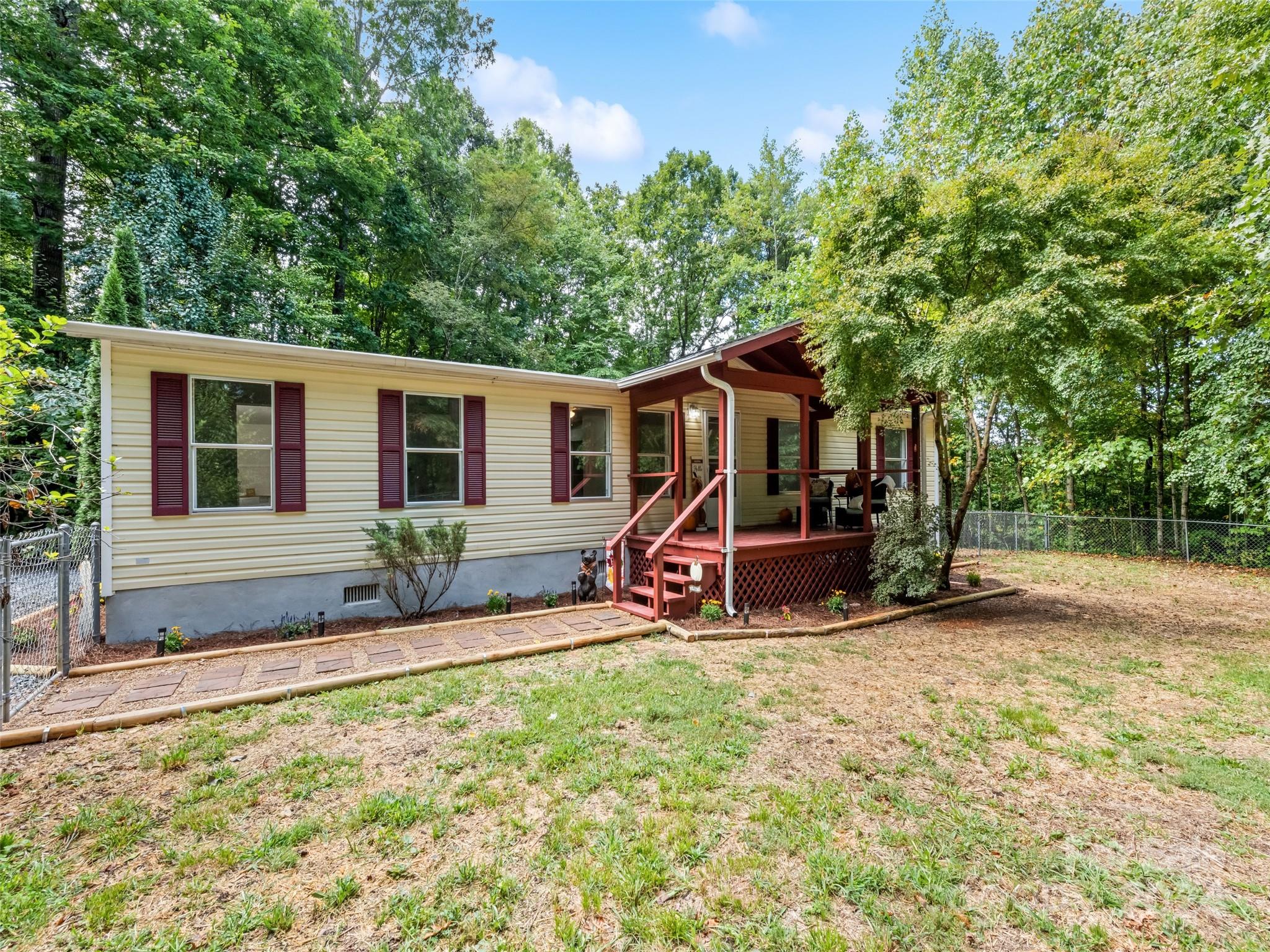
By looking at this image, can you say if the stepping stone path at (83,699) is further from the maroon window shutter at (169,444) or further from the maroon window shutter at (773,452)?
the maroon window shutter at (773,452)

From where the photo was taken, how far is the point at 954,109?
14859mm

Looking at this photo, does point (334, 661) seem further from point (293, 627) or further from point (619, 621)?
point (619, 621)

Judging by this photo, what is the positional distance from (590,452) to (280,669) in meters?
5.02

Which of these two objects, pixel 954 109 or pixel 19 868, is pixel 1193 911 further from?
pixel 954 109

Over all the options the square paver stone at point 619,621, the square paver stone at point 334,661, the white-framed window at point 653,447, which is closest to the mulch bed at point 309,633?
the square paver stone at point 334,661

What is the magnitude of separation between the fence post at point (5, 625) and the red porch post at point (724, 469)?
6332 millimetres

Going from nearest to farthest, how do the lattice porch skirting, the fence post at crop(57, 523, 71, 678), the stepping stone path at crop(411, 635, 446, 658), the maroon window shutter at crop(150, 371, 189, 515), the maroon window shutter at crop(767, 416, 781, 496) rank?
the fence post at crop(57, 523, 71, 678), the stepping stone path at crop(411, 635, 446, 658), the maroon window shutter at crop(150, 371, 189, 515), the lattice porch skirting, the maroon window shutter at crop(767, 416, 781, 496)

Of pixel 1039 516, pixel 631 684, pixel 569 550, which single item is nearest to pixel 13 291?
pixel 569 550

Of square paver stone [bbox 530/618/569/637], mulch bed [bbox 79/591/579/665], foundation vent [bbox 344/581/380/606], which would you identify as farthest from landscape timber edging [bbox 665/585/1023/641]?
foundation vent [bbox 344/581/380/606]

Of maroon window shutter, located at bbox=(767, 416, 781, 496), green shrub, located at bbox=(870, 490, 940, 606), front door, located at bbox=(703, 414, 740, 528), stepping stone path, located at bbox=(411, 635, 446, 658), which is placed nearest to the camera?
stepping stone path, located at bbox=(411, 635, 446, 658)

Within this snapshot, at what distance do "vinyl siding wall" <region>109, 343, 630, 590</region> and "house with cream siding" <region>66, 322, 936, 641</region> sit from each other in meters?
0.02

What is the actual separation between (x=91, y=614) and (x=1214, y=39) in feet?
58.9

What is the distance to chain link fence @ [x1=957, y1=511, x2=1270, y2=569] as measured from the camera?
35.6 ft

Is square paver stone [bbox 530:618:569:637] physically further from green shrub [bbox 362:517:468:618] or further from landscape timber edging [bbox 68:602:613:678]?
green shrub [bbox 362:517:468:618]
